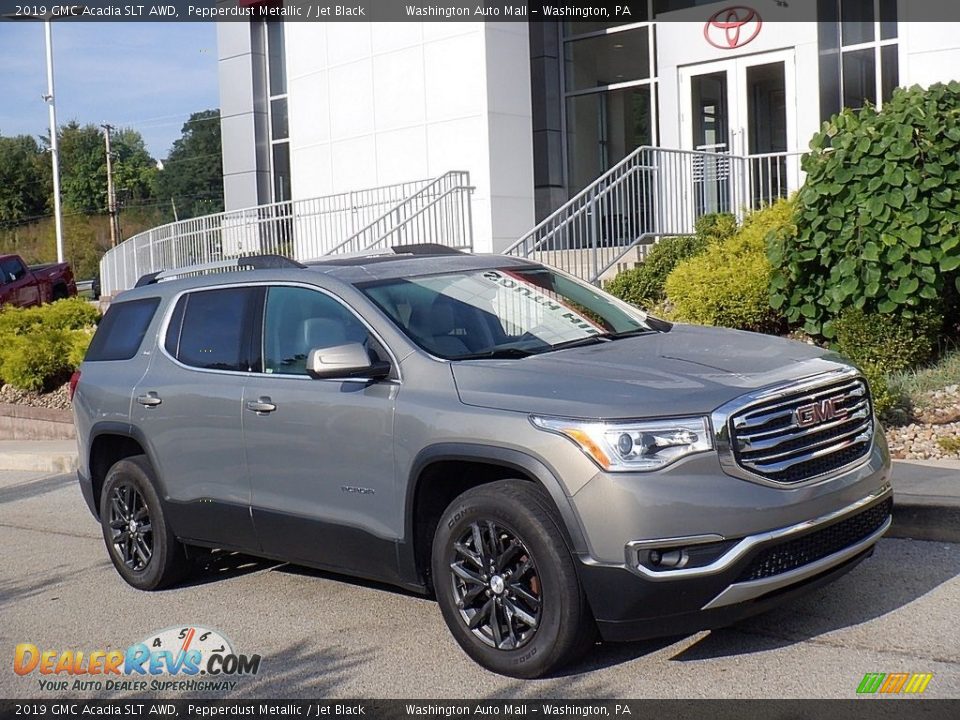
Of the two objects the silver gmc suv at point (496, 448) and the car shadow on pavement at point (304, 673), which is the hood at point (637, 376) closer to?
the silver gmc suv at point (496, 448)

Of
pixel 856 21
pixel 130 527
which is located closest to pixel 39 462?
pixel 130 527

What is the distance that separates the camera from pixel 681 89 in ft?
59.0

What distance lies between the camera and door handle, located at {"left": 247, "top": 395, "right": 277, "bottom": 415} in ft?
19.7

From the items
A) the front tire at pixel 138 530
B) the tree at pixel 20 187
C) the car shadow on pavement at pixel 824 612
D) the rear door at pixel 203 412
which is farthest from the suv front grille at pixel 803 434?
the tree at pixel 20 187

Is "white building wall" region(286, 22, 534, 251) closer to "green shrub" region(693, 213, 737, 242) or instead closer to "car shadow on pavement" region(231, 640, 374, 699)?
"green shrub" region(693, 213, 737, 242)

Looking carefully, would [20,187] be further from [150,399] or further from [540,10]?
[150,399]

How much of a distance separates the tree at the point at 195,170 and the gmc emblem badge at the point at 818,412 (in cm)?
7793

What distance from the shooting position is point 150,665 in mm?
5746

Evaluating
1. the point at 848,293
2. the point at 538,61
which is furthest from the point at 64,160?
the point at 848,293

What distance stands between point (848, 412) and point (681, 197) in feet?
35.6

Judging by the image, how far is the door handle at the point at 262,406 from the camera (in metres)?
6.02

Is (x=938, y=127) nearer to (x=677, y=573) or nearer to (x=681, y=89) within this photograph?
(x=677, y=573)

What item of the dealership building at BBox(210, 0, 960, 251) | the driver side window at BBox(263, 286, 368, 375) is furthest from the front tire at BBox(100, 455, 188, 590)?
the dealership building at BBox(210, 0, 960, 251)

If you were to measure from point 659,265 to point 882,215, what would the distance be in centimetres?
354
